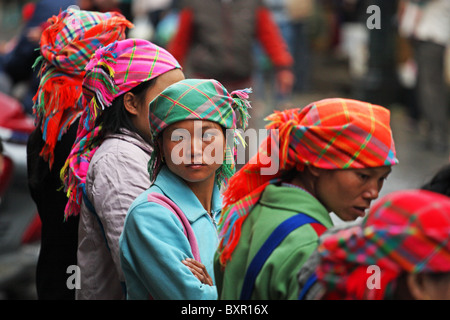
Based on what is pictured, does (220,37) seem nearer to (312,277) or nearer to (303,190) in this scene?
(303,190)

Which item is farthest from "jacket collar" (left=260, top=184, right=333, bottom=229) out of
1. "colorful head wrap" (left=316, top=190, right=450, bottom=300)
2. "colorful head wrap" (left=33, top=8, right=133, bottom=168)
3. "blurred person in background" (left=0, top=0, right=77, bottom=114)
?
"blurred person in background" (left=0, top=0, right=77, bottom=114)

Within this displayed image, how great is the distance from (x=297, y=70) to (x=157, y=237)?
11534mm

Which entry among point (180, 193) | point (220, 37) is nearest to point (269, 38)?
point (220, 37)

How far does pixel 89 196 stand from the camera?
3383 millimetres

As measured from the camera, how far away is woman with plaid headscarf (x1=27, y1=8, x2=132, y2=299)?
387 cm

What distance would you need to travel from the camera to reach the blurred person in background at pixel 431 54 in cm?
1032

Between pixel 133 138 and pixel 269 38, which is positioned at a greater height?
pixel 133 138

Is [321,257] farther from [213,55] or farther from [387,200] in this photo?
[213,55]

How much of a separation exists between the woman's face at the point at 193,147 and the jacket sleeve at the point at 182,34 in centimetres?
520

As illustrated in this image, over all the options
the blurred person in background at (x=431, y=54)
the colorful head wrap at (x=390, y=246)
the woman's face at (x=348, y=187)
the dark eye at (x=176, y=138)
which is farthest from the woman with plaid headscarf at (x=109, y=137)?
the blurred person in background at (x=431, y=54)

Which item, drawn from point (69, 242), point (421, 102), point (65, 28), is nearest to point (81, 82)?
point (65, 28)

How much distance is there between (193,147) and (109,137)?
58 centimetres

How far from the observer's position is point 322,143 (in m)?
2.70

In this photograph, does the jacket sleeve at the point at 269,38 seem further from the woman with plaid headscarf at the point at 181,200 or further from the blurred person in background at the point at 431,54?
the woman with plaid headscarf at the point at 181,200
